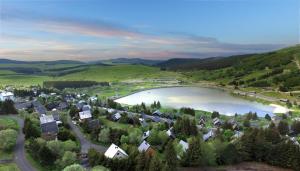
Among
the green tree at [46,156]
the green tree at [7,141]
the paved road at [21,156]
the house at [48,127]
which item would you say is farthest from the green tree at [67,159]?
the house at [48,127]

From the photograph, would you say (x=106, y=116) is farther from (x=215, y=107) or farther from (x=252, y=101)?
(x=252, y=101)

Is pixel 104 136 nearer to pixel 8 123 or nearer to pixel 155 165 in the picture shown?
pixel 155 165

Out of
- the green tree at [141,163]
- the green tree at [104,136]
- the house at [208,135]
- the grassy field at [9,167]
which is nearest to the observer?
the green tree at [141,163]

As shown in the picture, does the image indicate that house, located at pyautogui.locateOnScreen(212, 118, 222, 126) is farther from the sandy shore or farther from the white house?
the sandy shore

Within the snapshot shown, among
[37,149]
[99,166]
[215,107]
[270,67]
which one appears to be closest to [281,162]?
[99,166]

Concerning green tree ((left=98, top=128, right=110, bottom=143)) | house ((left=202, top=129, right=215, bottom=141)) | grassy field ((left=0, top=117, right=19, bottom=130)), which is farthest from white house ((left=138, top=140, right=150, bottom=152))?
grassy field ((left=0, top=117, right=19, bottom=130))

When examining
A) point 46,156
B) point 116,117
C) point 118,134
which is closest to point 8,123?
point 116,117

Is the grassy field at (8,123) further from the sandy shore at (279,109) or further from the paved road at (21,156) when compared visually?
the sandy shore at (279,109)

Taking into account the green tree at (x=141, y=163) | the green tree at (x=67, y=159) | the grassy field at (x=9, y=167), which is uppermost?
the green tree at (x=141, y=163)
